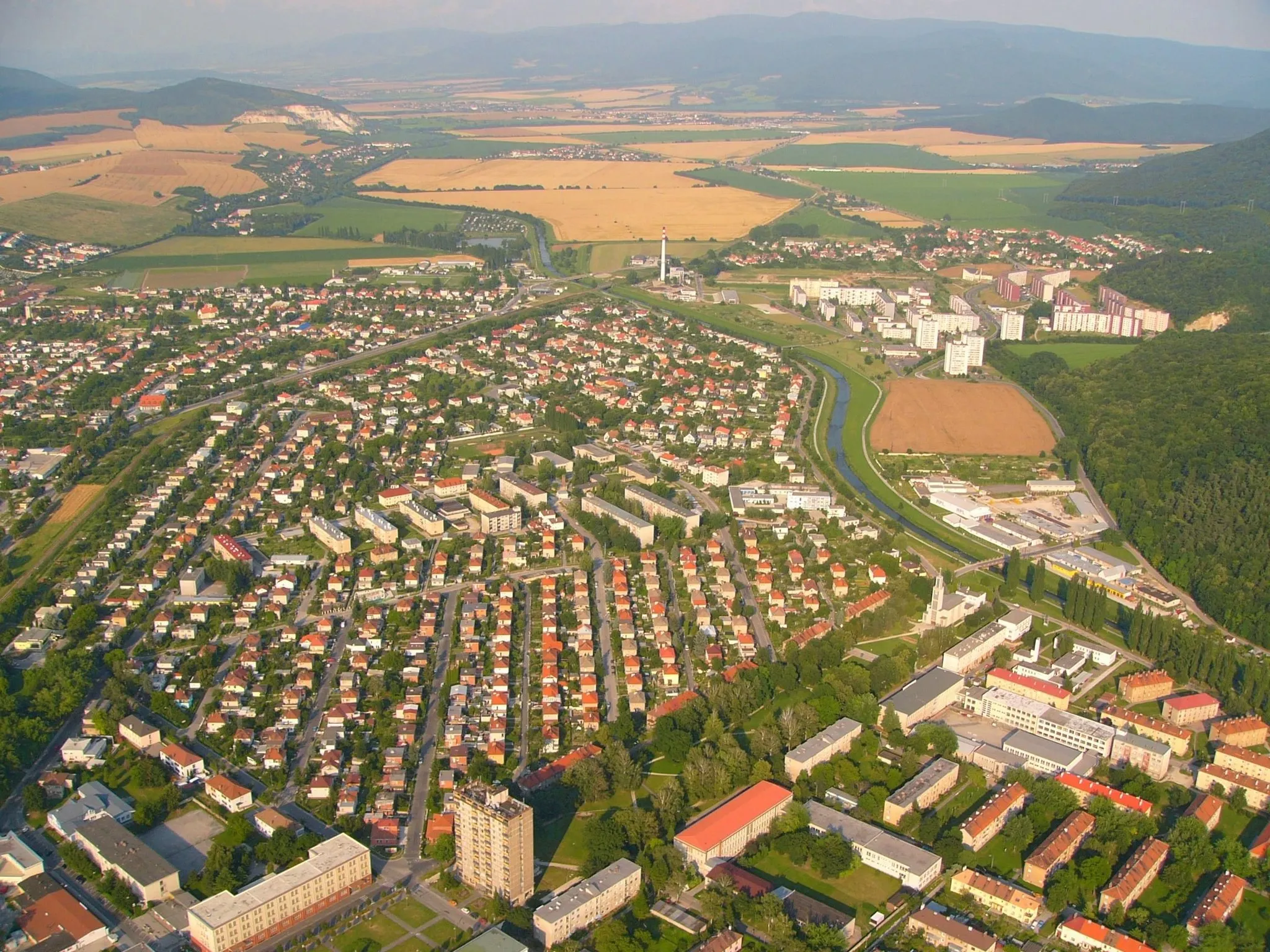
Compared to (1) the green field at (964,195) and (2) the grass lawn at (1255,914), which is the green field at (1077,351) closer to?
(1) the green field at (964,195)

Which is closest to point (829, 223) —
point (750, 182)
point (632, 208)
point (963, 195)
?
point (632, 208)

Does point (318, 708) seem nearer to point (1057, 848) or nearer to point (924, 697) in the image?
point (924, 697)

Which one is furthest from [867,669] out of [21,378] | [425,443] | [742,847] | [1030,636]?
[21,378]

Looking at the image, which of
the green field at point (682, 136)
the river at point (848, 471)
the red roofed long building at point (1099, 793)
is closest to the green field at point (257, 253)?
→ the river at point (848, 471)

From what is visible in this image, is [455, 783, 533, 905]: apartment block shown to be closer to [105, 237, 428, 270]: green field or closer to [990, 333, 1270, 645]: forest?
[990, 333, 1270, 645]: forest

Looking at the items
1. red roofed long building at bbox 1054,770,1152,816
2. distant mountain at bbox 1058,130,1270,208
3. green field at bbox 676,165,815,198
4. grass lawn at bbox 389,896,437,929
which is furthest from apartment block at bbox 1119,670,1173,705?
green field at bbox 676,165,815,198

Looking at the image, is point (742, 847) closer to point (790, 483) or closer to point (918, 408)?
point (790, 483)

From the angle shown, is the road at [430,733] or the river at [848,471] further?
the river at [848,471]
